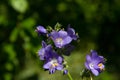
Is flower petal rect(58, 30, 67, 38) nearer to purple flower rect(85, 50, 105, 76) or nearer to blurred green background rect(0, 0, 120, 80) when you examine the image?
purple flower rect(85, 50, 105, 76)

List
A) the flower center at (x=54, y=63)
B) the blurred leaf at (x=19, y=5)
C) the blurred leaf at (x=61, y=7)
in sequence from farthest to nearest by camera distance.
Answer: the blurred leaf at (x=61, y=7) < the blurred leaf at (x=19, y=5) < the flower center at (x=54, y=63)

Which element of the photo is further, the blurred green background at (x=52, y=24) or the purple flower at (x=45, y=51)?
the blurred green background at (x=52, y=24)

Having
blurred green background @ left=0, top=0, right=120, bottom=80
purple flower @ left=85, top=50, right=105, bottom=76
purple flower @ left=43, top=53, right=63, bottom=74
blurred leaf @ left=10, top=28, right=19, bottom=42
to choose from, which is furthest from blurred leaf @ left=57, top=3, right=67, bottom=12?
purple flower @ left=43, top=53, right=63, bottom=74

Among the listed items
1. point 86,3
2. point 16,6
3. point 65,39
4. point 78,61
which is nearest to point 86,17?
point 86,3

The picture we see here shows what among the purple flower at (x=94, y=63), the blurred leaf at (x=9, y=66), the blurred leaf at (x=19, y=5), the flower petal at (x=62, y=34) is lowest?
the purple flower at (x=94, y=63)

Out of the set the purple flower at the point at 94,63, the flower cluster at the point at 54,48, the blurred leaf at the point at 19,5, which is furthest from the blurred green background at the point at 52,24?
the flower cluster at the point at 54,48

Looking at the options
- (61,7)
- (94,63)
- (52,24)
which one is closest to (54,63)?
(94,63)

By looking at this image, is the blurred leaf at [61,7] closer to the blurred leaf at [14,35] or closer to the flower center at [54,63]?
the blurred leaf at [14,35]

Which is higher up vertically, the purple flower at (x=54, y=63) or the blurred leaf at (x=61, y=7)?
the blurred leaf at (x=61, y=7)
